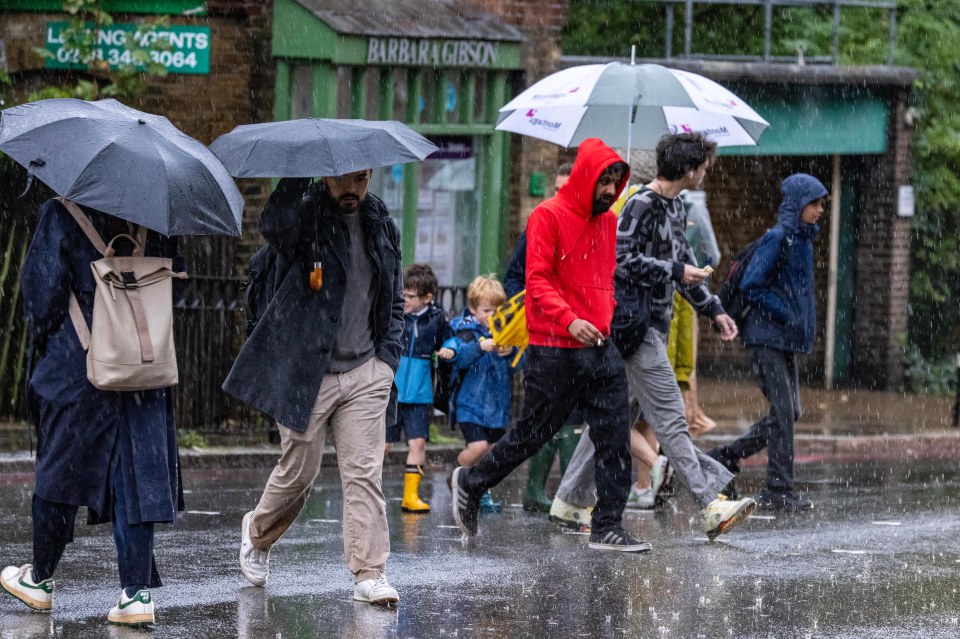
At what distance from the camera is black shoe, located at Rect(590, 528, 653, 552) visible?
8.23 metres

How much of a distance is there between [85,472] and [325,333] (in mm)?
1109

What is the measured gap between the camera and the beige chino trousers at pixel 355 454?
22.4 ft

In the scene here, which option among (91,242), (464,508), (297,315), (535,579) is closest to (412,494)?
(464,508)

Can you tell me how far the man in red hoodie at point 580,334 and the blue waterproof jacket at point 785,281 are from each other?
2.00 m

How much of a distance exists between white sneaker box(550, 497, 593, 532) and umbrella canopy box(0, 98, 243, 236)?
10.6 ft

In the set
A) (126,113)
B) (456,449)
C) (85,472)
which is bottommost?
(456,449)

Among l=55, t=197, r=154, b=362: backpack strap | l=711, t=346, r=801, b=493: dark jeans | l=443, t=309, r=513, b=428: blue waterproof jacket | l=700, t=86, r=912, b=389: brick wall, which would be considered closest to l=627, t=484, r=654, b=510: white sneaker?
l=711, t=346, r=801, b=493: dark jeans

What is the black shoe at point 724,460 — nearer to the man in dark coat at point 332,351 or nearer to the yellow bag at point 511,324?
the yellow bag at point 511,324

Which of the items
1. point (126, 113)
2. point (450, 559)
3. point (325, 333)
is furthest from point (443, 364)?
point (126, 113)

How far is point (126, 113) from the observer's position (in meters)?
6.50

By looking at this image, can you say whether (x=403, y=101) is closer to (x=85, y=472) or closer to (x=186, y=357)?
(x=186, y=357)

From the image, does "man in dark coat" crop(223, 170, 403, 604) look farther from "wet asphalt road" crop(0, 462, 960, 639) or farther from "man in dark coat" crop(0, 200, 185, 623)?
"man in dark coat" crop(0, 200, 185, 623)

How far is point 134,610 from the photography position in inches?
247

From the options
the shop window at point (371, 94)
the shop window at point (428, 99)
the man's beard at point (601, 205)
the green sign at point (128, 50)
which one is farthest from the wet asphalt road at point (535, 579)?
the shop window at point (428, 99)
